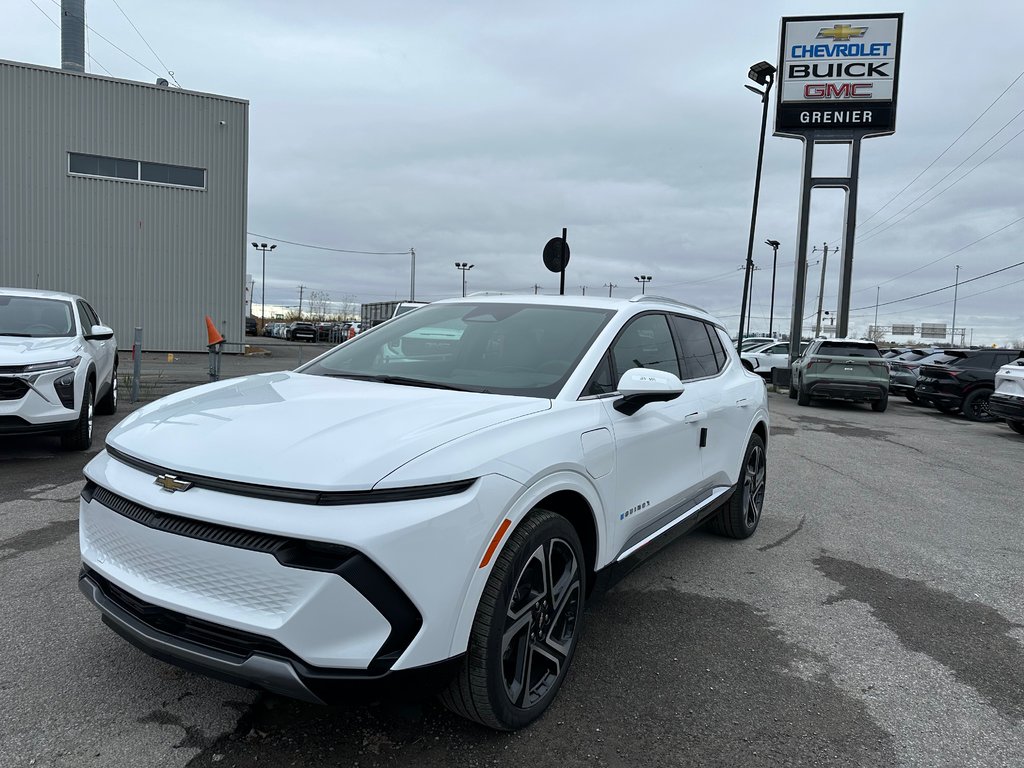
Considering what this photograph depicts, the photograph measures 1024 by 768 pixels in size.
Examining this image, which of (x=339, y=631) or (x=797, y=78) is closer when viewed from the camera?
(x=339, y=631)

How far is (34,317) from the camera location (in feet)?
25.0

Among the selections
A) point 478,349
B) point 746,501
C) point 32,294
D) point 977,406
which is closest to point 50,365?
point 32,294

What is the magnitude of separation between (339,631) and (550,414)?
44.9 inches

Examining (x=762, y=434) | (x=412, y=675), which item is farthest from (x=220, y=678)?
(x=762, y=434)

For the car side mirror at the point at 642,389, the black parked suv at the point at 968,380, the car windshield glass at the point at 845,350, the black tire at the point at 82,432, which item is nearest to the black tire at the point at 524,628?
the car side mirror at the point at 642,389

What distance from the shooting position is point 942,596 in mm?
4223

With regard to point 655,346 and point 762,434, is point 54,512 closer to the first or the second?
point 655,346

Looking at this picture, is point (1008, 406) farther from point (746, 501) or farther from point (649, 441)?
point (649, 441)

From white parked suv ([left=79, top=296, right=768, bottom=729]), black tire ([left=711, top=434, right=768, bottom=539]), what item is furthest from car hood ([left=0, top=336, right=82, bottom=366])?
black tire ([left=711, top=434, right=768, bottom=539])

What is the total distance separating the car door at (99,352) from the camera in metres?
7.70

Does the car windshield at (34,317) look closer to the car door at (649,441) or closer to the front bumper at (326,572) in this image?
the front bumper at (326,572)

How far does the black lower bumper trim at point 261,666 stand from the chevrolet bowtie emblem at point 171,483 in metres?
0.38

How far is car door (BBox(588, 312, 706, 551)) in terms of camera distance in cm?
315

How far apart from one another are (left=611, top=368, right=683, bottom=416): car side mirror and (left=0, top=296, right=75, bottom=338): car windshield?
6.77m
